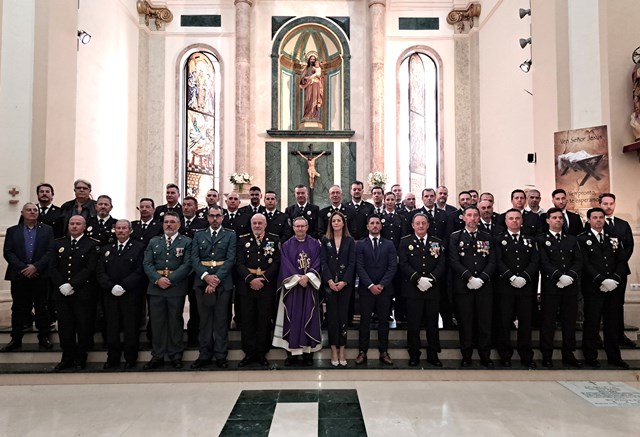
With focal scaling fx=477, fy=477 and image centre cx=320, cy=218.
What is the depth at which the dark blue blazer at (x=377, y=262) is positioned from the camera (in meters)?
4.90

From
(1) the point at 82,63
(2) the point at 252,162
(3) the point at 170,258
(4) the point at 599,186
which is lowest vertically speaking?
(3) the point at 170,258

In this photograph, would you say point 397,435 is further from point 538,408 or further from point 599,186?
point 599,186

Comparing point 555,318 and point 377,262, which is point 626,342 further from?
point 377,262

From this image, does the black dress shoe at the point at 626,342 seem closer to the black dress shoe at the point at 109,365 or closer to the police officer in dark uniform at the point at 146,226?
the police officer in dark uniform at the point at 146,226

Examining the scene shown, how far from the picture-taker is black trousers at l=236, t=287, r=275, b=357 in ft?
16.0

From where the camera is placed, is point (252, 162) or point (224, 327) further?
point (252, 162)

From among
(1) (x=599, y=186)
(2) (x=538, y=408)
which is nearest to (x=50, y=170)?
(2) (x=538, y=408)

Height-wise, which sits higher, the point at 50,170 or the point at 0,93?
the point at 0,93

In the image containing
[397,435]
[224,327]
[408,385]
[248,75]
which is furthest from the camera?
[248,75]

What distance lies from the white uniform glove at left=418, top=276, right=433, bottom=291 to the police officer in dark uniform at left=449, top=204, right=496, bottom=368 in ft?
1.08

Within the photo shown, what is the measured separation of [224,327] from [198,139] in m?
8.16

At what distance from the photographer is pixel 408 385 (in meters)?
4.54

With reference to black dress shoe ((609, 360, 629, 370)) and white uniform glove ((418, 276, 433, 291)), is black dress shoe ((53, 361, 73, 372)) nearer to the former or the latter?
white uniform glove ((418, 276, 433, 291))

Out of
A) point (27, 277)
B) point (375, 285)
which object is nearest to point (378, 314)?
point (375, 285)
